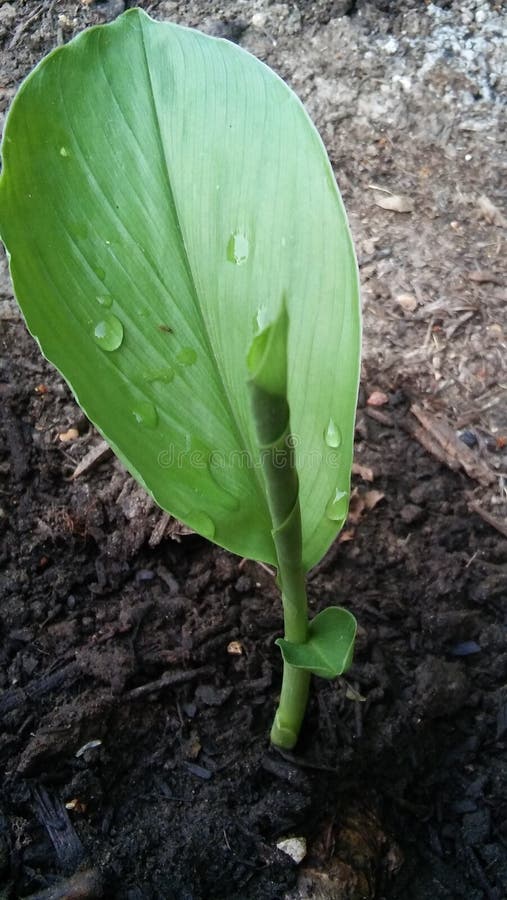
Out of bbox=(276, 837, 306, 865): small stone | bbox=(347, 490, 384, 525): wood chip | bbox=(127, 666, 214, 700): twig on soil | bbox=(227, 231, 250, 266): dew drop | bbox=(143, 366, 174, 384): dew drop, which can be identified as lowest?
bbox=(276, 837, 306, 865): small stone

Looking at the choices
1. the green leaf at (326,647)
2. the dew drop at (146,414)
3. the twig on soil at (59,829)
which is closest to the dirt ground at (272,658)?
the twig on soil at (59,829)

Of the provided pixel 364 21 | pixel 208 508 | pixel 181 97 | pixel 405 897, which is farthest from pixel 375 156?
pixel 405 897

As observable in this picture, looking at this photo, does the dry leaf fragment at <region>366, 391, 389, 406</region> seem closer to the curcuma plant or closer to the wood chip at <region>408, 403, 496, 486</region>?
the wood chip at <region>408, 403, 496, 486</region>

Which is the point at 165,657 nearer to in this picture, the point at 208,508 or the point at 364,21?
the point at 208,508

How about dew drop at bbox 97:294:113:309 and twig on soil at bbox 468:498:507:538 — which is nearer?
dew drop at bbox 97:294:113:309

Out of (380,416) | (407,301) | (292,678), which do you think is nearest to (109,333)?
(292,678)

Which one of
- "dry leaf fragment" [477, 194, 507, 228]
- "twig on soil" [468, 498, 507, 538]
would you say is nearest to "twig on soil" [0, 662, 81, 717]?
"twig on soil" [468, 498, 507, 538]

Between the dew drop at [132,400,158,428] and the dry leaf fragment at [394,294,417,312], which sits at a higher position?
the dew drop at [132,400,158,428]
